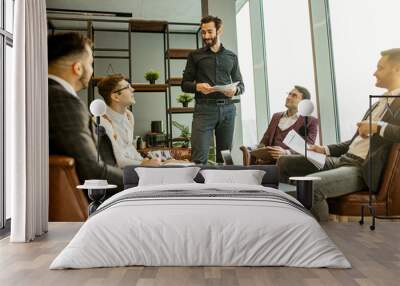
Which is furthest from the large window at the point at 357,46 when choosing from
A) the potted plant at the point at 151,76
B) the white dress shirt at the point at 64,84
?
the white dress shirt at the point at 64,84

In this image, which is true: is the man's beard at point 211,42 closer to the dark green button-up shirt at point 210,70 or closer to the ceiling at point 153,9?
the dark green button-up shirt at point 210,70

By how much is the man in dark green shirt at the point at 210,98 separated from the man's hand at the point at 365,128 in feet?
4.75

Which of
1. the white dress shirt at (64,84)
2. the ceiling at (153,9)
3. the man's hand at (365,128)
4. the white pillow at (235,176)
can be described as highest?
the ceiling at (153,9)

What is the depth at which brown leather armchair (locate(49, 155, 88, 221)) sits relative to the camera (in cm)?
477

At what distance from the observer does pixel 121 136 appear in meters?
4.93

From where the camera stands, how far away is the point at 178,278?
2674 millimetres

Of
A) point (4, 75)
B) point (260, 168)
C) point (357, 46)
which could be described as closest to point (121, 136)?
point (4, 75)

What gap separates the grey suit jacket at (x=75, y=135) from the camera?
4.80 m

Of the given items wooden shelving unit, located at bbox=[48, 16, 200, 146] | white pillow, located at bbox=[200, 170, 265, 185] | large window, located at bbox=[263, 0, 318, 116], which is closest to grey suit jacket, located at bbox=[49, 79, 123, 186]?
wooden shelving unit, located at bbox=[48, 16, 200, 146]

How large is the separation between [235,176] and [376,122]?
66.7 inches

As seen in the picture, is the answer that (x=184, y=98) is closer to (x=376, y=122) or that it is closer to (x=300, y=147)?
(x=300, y=147)

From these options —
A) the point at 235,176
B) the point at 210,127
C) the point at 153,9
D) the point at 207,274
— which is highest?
the point at 153,9

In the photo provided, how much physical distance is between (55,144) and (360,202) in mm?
3550

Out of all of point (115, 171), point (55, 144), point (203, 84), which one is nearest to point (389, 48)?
point (203, 84)
